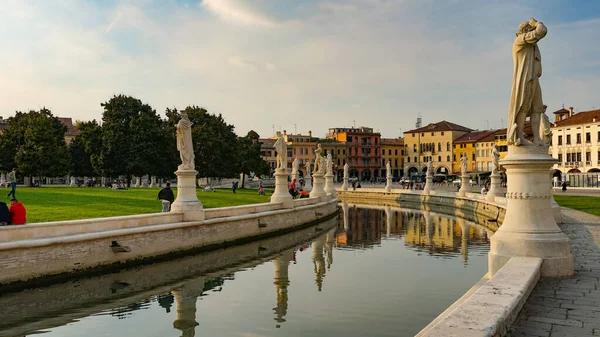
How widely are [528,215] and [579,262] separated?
205cm

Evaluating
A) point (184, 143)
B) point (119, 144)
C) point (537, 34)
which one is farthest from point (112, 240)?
point (119, 144)

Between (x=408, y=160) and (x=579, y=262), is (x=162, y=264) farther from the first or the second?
(x=408, y=160)

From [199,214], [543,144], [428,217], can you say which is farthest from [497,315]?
[428,217]

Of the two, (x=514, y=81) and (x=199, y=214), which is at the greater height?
(x=514, y=81)

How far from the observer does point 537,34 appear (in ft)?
30.7

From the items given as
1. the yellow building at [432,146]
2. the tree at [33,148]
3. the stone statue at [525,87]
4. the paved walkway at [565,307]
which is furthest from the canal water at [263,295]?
the yellow building at [432,146]

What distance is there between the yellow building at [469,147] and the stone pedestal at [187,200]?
9591 centimetres

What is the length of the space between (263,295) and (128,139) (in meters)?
43.5

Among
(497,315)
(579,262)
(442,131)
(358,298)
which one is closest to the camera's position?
(497,315)

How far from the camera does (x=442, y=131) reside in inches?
4540

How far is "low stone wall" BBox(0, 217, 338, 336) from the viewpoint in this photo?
10.6 m

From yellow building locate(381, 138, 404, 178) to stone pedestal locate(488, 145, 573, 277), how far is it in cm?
11852

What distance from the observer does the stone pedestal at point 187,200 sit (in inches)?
737

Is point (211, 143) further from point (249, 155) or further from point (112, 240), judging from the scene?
point (112, 240)
